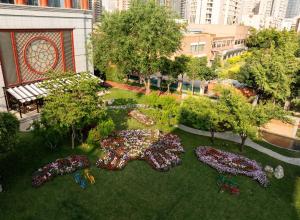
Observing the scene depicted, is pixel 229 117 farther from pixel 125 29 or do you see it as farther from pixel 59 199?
pixel 125 29

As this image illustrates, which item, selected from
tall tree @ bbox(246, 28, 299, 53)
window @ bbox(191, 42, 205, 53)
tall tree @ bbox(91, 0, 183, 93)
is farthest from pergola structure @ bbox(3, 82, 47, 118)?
tall tree @ bbox(246, 28, 299, 53)

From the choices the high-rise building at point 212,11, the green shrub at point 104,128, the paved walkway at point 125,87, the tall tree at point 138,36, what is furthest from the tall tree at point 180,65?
the high-rise building at point 212,11

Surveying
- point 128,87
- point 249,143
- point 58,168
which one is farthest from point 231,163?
point 128,87

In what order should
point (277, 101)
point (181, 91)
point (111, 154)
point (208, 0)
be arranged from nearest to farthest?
point (111, 154) < point (277, 101) < point (181, 91) < point (208, 0)

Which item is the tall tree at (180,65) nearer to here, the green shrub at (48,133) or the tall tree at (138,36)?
the tall tree at (138,36)

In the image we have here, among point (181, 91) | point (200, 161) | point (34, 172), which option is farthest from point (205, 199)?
point (181, 91)

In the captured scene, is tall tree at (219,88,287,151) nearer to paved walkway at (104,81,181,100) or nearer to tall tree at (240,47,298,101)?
tall tree at (240,47,298,101)
